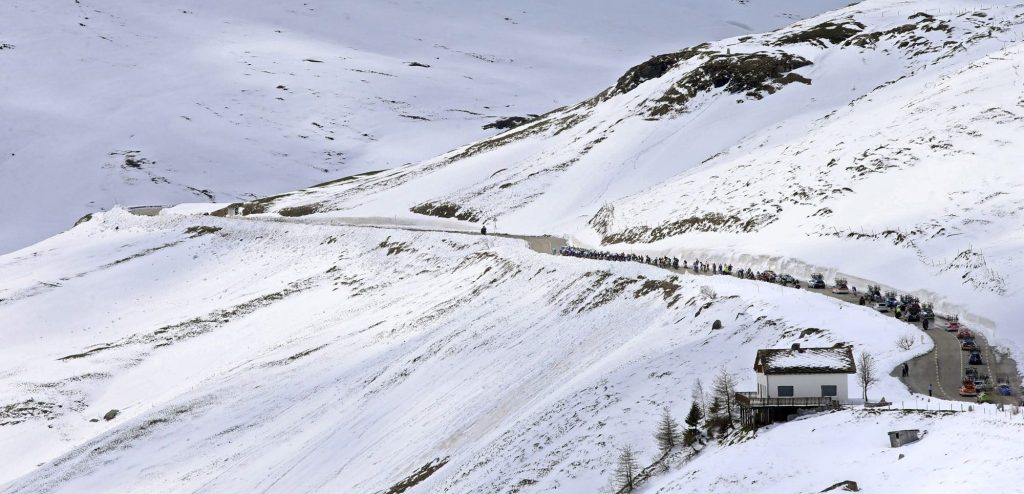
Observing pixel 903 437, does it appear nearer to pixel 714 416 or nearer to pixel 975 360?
pixel 714 416

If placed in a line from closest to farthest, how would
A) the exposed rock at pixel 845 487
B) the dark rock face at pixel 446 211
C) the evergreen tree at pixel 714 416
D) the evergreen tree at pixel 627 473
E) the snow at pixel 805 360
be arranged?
the exposed rock at pixel 845 487 < the snow at pixel 805 360 < the evergreen tree at pixel 627 473 < the evergreen tree at pixel 714 416 < the dark rock face at pixel 446 211

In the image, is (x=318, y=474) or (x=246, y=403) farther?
(x=246, y=403)

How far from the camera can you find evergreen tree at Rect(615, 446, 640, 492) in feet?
116

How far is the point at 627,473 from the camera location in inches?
1409

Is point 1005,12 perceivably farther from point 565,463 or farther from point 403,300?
point 565,463

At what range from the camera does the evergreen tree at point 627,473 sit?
116 feet

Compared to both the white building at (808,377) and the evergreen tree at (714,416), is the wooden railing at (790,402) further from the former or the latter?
the evergreen tree at (714,416)

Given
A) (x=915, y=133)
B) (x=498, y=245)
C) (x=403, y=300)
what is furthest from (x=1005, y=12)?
(x=403, y=300)

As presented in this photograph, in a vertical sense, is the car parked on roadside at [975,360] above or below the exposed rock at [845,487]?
below

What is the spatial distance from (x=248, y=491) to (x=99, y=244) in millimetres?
75835

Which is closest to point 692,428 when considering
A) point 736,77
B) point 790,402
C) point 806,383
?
point 790,402

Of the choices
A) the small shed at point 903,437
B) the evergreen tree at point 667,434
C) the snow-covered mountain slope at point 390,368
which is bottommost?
the snow-covered mountain slope at point 390,368

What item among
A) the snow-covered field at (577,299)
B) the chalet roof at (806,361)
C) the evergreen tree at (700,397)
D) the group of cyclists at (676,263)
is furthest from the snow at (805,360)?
the group of cyclists at (676,263)

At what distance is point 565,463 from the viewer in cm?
4009
